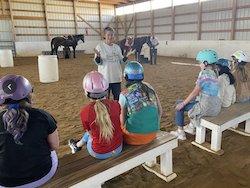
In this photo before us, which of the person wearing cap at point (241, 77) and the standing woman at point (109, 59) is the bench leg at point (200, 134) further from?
the standing woman at point (109, 59)

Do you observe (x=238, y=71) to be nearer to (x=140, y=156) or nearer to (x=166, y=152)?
(x=166, y=152)

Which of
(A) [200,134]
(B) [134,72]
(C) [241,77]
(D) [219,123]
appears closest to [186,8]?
(C) [241,77]

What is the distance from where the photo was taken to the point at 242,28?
1108cm

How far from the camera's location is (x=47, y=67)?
6691mm

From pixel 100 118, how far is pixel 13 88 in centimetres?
59

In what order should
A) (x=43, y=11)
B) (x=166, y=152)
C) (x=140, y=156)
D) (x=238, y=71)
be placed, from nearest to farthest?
(x=140, y=156) < (x=166, y=152) < (x=238, y=71) < (x=43, y=11)

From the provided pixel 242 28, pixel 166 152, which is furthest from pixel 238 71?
pixel 242 28

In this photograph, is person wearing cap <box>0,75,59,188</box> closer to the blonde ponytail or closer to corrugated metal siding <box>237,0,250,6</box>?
the blonde ponytail

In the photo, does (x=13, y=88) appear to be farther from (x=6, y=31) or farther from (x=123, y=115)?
(x=6, y=31)

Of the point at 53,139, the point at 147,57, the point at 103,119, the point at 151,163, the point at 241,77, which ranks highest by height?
the point at 147,57

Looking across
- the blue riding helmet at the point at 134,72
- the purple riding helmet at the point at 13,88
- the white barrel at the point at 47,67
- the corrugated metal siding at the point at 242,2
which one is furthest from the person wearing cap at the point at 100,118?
the corrugated metal siding at the point at 242,2

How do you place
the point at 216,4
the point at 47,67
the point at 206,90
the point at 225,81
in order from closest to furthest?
the point at 206,90 < the point at 225,81 < the point at 47,67 < the point at 216,4

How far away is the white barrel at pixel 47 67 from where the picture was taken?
666 centimetres

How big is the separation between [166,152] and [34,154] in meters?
1.24
